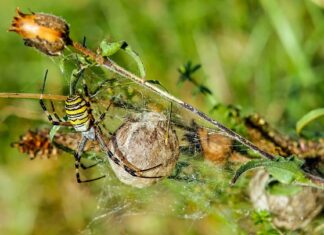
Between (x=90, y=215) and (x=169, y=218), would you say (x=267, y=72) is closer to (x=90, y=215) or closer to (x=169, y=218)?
(x=169, y=218)

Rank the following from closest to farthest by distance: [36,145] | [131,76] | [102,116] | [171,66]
Result: [131,76]
[102,116]
[36,145]
[171,66]

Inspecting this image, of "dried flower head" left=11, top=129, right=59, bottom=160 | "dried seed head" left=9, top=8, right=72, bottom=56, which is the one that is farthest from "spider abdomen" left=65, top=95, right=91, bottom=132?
"dried flower head" left=11, top=129, right=59, bottom=160

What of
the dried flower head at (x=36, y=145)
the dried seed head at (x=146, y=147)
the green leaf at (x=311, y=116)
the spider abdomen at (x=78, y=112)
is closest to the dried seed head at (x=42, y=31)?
the spider abdomen at (x=78, y=112)

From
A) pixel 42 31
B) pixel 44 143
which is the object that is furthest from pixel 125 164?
pixel 44 143

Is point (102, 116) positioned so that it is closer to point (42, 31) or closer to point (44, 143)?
point (44, 143)

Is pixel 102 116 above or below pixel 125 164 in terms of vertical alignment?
above

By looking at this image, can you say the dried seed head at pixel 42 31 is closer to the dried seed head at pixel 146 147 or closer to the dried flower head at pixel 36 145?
the dried seed head at pixel 146 147

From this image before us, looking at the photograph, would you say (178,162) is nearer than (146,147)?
No
